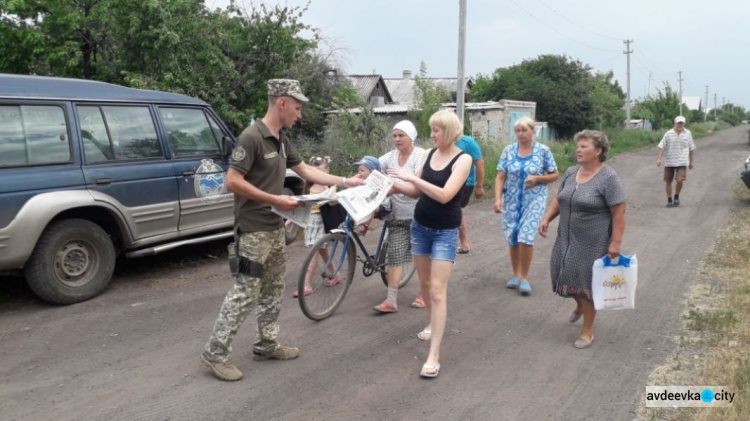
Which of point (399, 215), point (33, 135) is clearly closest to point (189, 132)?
point (33, 135)

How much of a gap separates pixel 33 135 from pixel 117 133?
0.89 meters

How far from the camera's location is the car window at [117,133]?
6242 millimetres

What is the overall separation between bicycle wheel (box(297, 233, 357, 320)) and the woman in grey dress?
6.16 ft

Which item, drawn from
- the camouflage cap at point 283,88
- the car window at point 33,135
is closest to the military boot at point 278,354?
A: the camouflage cap at point 283,88

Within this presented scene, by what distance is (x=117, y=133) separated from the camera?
651 cm

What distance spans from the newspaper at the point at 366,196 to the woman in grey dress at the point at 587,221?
163 centimetres

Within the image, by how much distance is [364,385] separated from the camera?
4316 mm

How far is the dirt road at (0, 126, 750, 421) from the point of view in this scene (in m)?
3.98

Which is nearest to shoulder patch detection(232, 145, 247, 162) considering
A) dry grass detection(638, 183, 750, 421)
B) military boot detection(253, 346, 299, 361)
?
military boot detection(253, 346, 299, 361)

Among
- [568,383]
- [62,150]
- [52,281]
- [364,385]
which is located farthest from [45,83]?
[568,383]

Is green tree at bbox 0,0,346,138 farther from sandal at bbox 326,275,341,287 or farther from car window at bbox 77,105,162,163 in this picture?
sandal at bbox 326,275,341,287

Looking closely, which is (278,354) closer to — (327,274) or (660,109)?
(327,274)

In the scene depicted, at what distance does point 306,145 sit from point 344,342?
987 centimetres

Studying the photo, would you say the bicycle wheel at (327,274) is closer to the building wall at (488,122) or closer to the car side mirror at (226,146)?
the car side mirror at (226,146)
